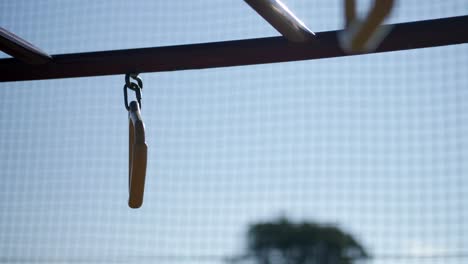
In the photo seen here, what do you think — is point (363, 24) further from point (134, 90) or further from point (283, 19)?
point (134, 90)

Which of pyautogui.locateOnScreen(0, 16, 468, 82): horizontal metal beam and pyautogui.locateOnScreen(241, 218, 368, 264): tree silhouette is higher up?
pyautogui.locateOnScreen(0, 16, 468, 82): horizontal metal beam

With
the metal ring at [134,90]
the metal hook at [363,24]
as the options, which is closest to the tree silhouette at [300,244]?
the metal ring at [134,90]

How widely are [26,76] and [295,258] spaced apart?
2147 mm

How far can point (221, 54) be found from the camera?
0.56 meters

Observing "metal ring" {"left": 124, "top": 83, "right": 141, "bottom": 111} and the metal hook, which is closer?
the metal hook

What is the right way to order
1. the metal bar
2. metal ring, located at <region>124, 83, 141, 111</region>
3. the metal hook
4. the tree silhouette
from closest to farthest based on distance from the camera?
the metal hook < the metal bar < metal ring, located at <region>124, 83, 141, 111</region> < the tree silhouette

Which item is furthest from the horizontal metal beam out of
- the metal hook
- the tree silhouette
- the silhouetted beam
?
the tree silhouette

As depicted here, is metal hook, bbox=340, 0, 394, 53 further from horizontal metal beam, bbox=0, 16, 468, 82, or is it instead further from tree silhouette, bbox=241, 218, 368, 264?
tree silhouette, bbox=241, 218, 368, 264

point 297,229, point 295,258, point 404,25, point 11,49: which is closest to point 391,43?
point 404,25

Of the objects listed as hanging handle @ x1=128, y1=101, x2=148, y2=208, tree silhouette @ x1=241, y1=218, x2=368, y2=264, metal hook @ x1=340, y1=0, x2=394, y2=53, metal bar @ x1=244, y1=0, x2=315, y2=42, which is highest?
metal bar @ x1=244, y1=0, x2=315, y2=42

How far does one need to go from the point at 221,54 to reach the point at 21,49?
0.15 meters

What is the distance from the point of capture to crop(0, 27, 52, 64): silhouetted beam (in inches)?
22.2

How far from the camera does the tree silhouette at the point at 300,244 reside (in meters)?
2.57

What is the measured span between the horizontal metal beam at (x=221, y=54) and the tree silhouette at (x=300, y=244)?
1.86m
